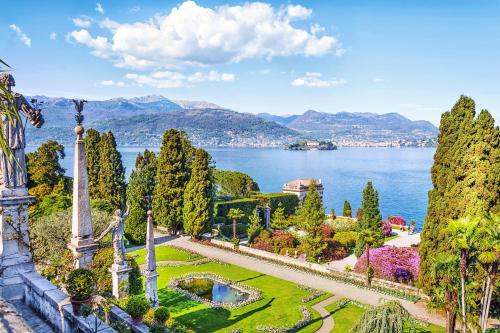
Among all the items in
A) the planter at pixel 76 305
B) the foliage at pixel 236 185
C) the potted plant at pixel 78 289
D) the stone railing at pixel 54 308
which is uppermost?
the potted plant at pixel 78 289

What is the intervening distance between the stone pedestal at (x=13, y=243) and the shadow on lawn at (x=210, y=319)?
33.2 ft

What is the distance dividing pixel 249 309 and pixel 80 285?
13.7m

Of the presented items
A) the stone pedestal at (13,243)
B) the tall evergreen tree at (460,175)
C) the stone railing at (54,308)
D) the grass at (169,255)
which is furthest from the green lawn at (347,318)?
the stone pedestal at (13,243)

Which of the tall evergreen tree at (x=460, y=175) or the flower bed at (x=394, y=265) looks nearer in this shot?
the tall evergreen tree at (x=460, y=175)

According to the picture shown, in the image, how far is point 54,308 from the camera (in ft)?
25.0

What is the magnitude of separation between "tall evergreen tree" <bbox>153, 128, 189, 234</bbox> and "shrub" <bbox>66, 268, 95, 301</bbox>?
28.9m

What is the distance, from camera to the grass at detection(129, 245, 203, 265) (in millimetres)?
28438

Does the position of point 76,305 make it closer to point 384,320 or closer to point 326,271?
point 384,320

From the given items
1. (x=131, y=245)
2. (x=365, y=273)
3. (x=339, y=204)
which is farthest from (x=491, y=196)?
(x=339, y=204)

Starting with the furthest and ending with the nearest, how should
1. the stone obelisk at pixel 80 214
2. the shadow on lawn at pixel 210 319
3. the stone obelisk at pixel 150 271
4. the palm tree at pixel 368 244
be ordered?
the palm tree at pixel 368 244 → the shadow on lawn at pixel 210 319 → the stone obelisk at pixel 150 271 → the stone obelisk at pixel 80 214

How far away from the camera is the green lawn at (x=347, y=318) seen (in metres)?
17.5

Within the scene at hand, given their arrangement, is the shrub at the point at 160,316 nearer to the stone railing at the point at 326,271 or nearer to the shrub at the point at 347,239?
the stone railing at the point at 326,271

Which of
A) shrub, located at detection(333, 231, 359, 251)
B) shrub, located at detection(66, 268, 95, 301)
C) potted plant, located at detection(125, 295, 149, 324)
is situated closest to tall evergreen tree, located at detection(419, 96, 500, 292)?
shrub, located at detection(333, 231, 359, 251)

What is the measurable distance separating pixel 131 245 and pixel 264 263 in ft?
40.4
